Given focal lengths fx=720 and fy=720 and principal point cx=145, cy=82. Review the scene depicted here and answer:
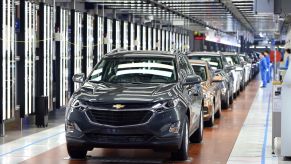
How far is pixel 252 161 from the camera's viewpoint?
10.8 meters

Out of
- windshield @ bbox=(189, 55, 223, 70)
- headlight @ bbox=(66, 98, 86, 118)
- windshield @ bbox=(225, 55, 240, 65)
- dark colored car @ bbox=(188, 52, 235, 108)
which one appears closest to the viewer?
headlight @ bbox=(66, 98, 86, 118)

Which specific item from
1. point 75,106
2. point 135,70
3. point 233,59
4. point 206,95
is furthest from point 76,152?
point 233,59

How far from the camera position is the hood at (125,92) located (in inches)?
402

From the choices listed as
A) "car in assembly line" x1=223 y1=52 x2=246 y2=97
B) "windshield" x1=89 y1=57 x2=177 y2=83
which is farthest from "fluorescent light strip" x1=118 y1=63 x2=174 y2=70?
"car in assembly line" x1=223 y1=52 x2=246 y2=97

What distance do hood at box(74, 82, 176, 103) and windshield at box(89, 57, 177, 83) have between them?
15.9 inches

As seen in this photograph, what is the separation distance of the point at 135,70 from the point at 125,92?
1.16m

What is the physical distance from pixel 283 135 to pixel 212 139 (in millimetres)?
3082

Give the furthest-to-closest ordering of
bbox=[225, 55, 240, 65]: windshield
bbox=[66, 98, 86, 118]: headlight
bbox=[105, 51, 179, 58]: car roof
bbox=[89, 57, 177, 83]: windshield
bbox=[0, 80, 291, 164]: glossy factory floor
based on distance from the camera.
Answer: bbox=[225, 55, 240, 65]: windshield < bbox=[105, 51, 179, 58]: car roof < bbox=[89, 57, 177, 83]: windshield < bbox=[0, 80, 291, 164]: glossy factory floor < bbox=[66, 98, 86, 118]: headlight

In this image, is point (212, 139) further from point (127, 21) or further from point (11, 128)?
point (127, 21)

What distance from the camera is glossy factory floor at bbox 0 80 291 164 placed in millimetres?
10898

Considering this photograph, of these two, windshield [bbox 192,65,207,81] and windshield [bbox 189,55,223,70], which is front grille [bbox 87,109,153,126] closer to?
windshield [bbox 192,65,207,81]

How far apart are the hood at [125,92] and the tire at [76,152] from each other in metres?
0.77

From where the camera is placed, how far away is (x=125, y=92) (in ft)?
34.4

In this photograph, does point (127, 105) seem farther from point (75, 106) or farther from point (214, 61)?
point (214, 61)
